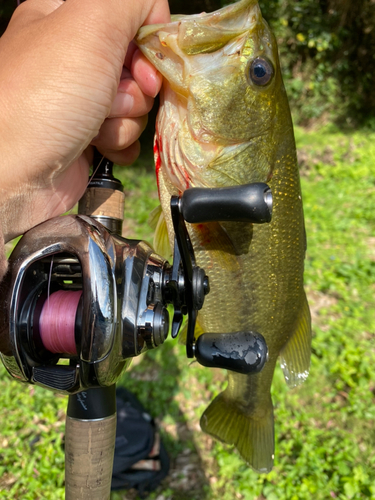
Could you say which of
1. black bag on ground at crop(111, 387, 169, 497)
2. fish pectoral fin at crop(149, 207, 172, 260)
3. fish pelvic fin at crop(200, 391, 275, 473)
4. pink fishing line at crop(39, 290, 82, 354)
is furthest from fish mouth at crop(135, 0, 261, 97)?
black bag on ground at crop(111, 387, 169, 497)

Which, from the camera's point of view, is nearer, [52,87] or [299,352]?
[52,87]

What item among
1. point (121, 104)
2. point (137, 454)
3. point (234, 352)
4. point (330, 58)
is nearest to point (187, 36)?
point (121, 104)

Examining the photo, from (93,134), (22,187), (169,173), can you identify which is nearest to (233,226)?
(169,173)

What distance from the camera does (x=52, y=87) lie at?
1.19 meters

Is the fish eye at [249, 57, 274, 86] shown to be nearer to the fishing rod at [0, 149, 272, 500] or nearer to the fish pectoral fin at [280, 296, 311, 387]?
the fishing rod at [0, 149, 272, 500]

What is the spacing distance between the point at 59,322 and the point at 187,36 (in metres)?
1.10

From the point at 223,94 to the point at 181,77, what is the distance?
20cm

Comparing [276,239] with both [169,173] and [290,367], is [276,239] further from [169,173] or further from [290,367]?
Answer: [290,367]

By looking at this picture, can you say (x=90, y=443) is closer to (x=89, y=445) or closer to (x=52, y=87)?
(x=89, y=445)

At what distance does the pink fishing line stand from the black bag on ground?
1807mm

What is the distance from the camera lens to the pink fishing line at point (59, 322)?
3.48 ft

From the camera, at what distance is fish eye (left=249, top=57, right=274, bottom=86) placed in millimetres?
1524

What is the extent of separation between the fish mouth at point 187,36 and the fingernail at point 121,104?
0.55ft

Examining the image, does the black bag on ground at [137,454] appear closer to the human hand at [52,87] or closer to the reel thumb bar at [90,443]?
the reel thumb bar at [90,443]
